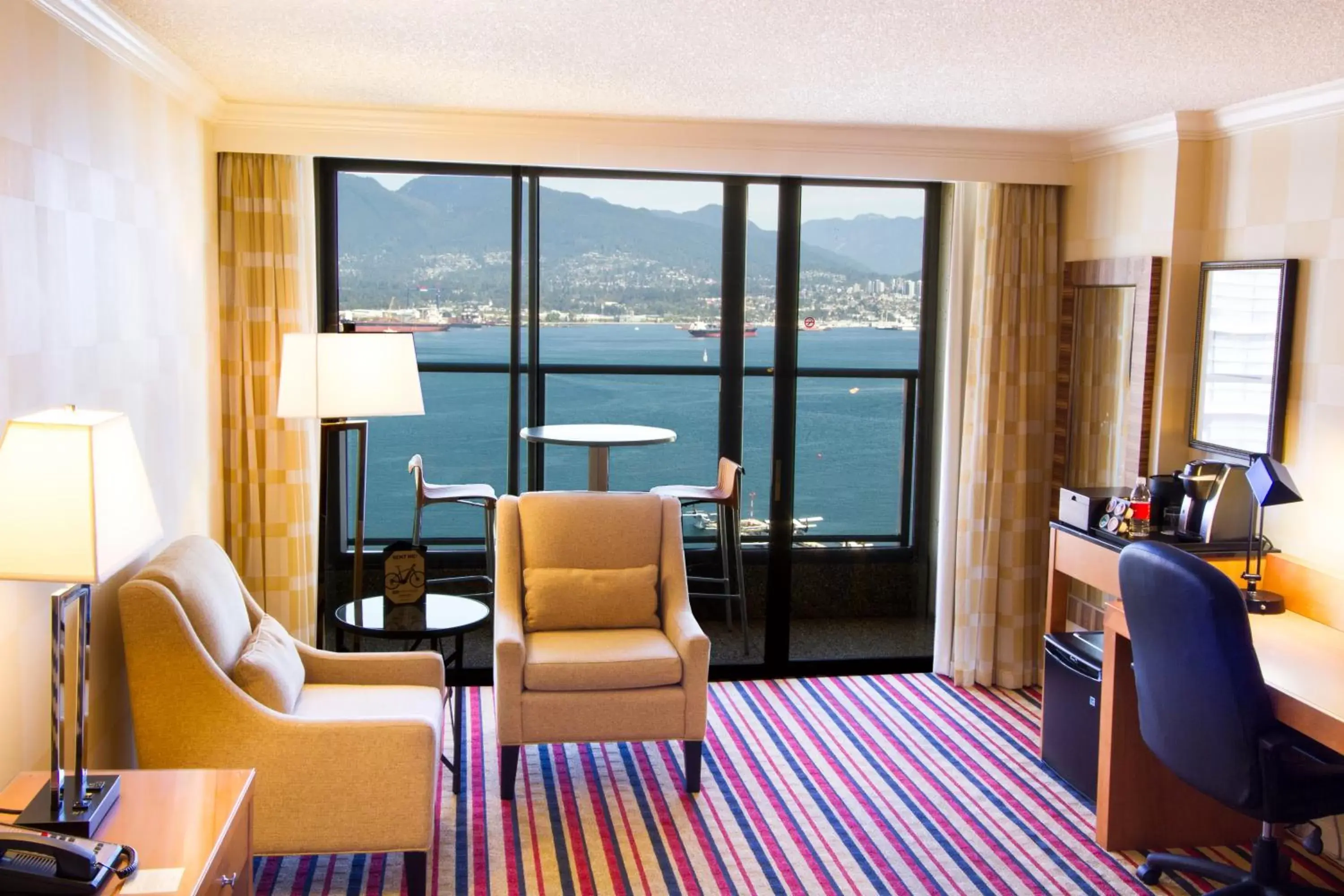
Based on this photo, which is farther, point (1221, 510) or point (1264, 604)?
point (1221, 510)

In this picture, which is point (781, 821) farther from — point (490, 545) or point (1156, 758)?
point (490, 545)

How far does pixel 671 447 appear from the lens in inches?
211

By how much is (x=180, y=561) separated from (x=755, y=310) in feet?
9.10

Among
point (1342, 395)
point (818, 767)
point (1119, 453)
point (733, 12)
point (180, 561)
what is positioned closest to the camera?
point (733, 12)

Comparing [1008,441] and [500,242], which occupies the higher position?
[500,242]

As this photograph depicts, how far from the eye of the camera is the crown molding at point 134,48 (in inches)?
121

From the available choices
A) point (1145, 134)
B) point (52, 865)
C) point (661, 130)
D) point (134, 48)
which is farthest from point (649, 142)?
point (52, 865)

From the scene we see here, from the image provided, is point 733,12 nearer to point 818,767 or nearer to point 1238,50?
point 1238,50

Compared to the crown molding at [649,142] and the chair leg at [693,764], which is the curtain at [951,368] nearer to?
the crown molding at [649,142]

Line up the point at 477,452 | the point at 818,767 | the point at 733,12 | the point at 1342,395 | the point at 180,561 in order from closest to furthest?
the point at 733,12, the point at 180,561, the point at 1342,395, the point at 818,767, the point at 477,452

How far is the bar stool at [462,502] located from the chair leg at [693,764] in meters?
1.24

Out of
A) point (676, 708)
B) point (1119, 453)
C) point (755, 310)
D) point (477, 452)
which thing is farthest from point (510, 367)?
point (1119, 453)

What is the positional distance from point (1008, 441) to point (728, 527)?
132 centimetres

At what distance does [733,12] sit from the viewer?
3.13 metres
